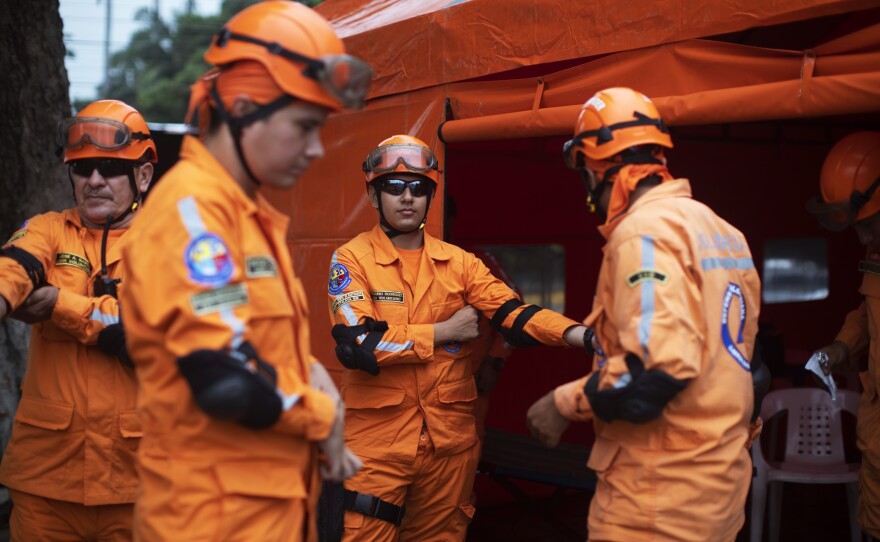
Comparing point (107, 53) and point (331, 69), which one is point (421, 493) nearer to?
point (331, 69)

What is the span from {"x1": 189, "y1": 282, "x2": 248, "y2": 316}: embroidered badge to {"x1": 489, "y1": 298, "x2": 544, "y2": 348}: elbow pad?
2.07 metres

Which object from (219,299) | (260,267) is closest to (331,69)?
(260,267)

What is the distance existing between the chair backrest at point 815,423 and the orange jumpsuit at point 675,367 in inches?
102

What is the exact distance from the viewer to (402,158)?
4.02 m

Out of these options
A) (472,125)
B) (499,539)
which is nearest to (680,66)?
(472,125)

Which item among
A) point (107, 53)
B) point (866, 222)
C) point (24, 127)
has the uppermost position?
point (107, 53)

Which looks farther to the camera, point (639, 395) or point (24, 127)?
point (24, 127)

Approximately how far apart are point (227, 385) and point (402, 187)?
86.0 inches

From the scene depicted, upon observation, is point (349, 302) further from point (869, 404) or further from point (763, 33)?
point (763, 33)

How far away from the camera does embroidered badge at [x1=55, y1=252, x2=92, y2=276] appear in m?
3.41

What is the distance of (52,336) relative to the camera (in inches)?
133

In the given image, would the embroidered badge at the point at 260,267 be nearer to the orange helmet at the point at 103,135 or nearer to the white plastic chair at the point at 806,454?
the orange helmet at the point at 103,135

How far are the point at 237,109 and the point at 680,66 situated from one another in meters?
2.08

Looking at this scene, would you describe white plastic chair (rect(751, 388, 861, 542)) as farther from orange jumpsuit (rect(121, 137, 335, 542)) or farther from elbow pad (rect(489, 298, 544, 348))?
orange jumpsuit (rect(121, 137, 335, 542))
